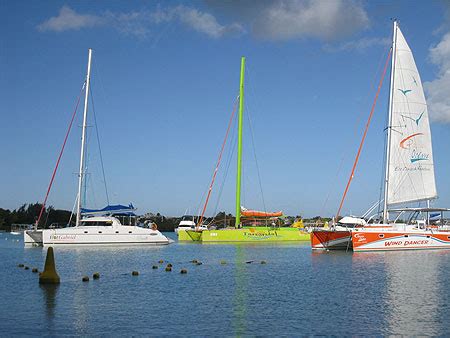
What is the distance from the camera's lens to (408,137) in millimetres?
50844

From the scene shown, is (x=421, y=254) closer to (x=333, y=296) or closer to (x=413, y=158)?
(x=413, y=158)

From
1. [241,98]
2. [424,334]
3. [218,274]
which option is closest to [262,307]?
[424,334]

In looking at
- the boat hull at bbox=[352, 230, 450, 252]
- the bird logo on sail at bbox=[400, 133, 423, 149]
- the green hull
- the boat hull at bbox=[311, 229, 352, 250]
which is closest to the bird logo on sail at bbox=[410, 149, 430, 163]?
the bird logo on sail at bbox=[400, 133, 423, 149]

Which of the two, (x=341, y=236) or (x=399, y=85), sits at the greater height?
(x=399, y=85)

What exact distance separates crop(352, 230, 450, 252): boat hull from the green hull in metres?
20.3

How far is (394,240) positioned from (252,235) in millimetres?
21898

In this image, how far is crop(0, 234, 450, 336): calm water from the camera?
→ 1776 cm

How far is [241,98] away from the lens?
228 ft

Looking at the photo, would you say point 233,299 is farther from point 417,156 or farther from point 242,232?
point 242,232

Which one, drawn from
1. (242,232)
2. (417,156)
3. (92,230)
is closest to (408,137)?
(417,156)

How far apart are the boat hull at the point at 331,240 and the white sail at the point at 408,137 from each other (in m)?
5.44

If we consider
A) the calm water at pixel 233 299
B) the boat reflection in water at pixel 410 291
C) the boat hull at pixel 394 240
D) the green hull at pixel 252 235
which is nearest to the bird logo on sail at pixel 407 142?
the boat hull at pixel 394 240

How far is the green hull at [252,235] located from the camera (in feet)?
216

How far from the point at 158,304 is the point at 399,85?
3737cm
